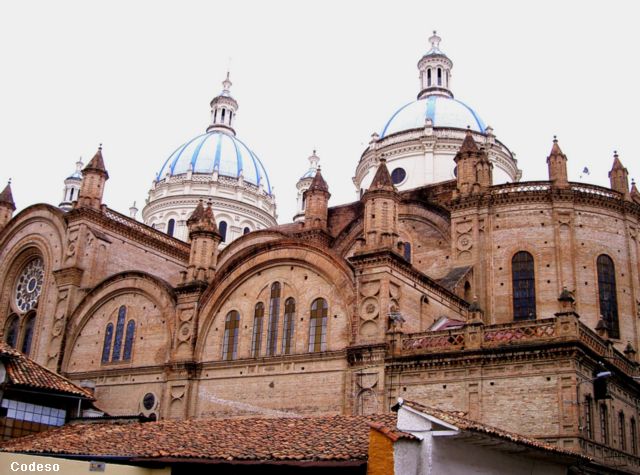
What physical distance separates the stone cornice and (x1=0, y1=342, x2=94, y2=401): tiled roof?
791 inches

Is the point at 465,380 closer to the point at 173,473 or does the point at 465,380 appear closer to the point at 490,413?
the point at 490,413

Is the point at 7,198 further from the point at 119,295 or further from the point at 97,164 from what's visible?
the point at 119,295

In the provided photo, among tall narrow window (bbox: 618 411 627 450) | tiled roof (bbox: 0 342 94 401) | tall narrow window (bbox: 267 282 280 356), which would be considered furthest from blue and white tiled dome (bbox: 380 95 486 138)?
tiled roof (bbox: 0 342 94 401)

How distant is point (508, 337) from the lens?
29.2m

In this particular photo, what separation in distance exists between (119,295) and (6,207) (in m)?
14.7

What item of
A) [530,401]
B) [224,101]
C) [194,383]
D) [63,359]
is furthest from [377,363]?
[224,101]

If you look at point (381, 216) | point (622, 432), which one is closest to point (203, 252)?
point (381, 216)

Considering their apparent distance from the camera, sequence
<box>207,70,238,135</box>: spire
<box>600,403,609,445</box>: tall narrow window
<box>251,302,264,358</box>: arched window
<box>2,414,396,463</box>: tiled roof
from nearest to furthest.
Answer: <box>2,414,396,463</box>: tiled roof < <box>600,403,609,445</box>: tall narrow window < <box>251,302,264,358</box>: arched window < <box>207,70,238,135</box>: spire

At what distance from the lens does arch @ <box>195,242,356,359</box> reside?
33.3 meters

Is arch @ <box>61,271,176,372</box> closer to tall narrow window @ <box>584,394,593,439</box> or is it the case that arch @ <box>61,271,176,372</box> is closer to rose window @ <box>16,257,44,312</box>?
rose window @ <box>16,257,44,312</box>

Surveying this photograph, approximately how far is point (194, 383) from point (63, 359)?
9.78 m

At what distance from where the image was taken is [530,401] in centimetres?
2805

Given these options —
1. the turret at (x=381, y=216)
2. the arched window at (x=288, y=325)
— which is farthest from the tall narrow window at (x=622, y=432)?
the arched window at (x=288, y=325)

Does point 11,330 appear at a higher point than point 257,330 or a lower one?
higher
